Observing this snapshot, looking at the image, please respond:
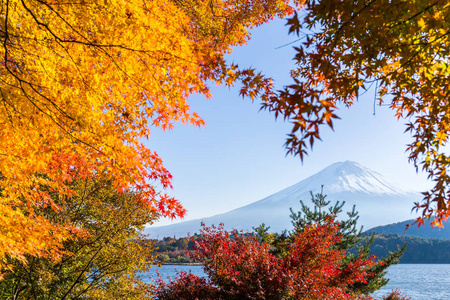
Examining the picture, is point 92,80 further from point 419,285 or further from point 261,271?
point 419,285

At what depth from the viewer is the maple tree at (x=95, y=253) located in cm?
786

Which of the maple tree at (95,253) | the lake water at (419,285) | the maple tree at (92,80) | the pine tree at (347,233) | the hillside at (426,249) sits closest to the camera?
the maple tree at (92,80)

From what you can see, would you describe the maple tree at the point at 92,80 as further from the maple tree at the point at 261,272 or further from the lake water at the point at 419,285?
the lake water at the point at 419,285

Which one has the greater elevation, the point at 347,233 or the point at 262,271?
the point at 347,233

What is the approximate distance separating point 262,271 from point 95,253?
4894 millimetres

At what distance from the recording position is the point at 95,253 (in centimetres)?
816

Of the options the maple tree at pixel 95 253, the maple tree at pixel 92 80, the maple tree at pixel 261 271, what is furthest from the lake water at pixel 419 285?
the maple tree at pixel 92 80

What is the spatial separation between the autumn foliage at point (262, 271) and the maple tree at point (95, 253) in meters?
2.08

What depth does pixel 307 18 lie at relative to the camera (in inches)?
88.8

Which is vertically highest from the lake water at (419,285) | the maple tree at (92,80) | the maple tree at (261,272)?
the maple tree at (92,80)

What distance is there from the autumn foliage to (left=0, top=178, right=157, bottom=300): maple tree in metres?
2.08

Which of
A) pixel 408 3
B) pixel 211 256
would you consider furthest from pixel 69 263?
pixel 408 3

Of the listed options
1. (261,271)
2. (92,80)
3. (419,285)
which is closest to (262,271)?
(261,271)

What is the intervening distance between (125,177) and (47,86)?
143 centimetres
